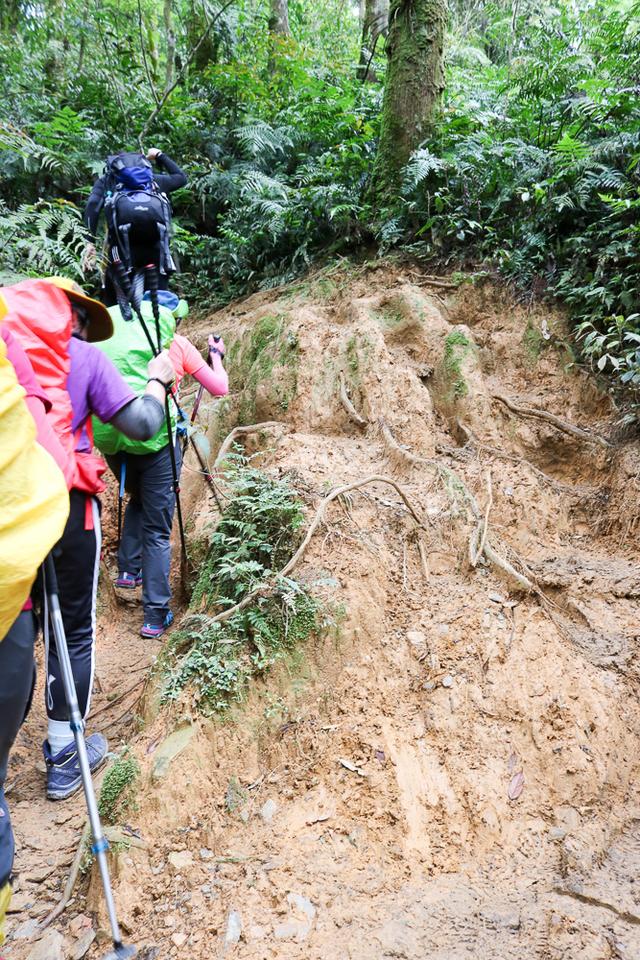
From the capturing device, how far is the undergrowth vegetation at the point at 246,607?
137 inches

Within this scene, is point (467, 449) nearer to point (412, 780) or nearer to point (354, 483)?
point (354, 483)

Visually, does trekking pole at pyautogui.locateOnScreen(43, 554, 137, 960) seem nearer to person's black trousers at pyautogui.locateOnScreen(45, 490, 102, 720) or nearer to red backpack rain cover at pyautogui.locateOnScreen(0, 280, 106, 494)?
person's black trousers at pyautogui.locateOnScreen(45, 490, 102, 720)

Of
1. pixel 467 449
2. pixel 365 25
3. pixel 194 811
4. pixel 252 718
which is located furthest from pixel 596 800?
pixel 365 25

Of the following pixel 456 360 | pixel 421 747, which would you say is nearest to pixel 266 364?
pixel 456 360

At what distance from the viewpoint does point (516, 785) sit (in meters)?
3.33

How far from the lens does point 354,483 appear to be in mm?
4578

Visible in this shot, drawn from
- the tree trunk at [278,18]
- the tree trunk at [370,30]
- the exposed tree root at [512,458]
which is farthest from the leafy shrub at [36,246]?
the tree trunk at [278,18]

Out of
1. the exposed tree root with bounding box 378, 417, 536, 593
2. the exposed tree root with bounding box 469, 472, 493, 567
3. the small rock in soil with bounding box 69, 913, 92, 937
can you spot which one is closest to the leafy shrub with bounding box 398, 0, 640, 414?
the exposed tree root with bounding box 378, 417, 536, 593

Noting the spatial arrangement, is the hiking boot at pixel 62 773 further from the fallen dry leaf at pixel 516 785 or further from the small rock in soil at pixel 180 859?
the fallen dry leaf at pixel 516 785

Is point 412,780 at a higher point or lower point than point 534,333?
lower

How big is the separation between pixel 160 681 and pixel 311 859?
131 cm

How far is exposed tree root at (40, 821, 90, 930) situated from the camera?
2799mm

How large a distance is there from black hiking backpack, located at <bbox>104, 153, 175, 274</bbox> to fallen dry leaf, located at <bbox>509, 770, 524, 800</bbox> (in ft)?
13.2

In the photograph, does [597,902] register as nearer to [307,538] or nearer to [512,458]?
[307,538]
